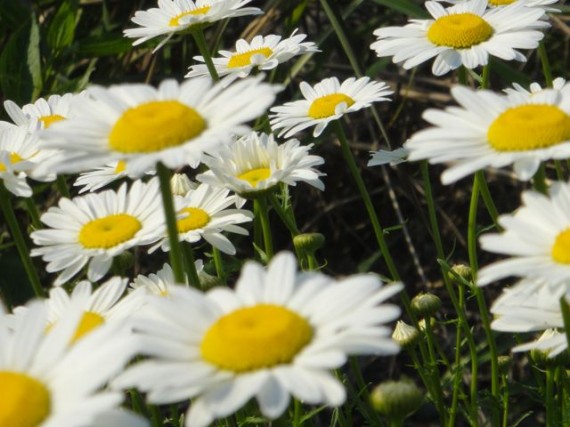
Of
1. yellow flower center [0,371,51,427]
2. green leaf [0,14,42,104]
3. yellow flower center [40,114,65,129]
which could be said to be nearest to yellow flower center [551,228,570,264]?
yellow flower center [0,371,51,427]

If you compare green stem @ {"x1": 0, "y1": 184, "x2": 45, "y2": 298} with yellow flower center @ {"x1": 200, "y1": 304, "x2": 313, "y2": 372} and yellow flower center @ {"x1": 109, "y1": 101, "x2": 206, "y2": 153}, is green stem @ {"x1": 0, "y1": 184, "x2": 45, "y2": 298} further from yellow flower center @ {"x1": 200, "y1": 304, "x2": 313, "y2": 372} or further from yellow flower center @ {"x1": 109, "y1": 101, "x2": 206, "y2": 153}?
yellow flower center @ {"x1": 200, "y1": 304, "x2": 313, "y2": 372}

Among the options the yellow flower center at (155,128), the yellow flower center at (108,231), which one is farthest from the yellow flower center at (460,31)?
the yellow flower center at (155,128)

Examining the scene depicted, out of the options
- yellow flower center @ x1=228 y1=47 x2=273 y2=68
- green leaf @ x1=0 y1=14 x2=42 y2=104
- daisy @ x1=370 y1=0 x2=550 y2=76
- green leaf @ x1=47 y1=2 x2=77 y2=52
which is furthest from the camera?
green leaf @ x1=47 y1=2 x2=77 y2=52

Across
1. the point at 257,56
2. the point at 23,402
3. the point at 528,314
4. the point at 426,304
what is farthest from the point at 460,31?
the point at 23,402

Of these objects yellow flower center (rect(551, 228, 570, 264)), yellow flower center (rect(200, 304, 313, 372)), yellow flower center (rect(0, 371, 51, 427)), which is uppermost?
yellow flower center (rect(0, 371, 51, 427))

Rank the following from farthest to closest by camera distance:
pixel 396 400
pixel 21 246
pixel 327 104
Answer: pixel 327 104 → pixel 21 246 → pixel 396 400

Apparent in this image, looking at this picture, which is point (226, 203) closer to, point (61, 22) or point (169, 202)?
point (169, 202)

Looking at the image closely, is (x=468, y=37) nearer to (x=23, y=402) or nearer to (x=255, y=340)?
(x=255, y=340)
